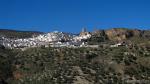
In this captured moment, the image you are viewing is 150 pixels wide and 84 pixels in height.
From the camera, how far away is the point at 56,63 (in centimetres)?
8225

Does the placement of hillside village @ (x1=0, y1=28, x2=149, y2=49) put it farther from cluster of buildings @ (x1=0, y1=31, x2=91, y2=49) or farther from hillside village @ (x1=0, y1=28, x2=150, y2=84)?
hillside village @ (x1=0, y1=28, x2=150, y2=84)

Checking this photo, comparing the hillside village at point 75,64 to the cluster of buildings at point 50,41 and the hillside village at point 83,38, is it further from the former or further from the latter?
the hillside village at point 83,38

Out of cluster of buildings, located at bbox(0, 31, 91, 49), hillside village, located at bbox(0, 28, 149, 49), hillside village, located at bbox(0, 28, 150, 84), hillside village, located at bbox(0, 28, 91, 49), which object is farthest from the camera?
hillside village, located at bbox(0, 28, 149, 49)

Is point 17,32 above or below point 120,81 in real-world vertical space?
above

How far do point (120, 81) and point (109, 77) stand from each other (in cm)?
229

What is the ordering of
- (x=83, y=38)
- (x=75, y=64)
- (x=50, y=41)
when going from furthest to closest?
1. (x=83, y=38)
2. (x=50, y=41)
3. (x=75, y=64)

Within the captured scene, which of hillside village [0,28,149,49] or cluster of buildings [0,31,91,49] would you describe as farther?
hillside village [0,28,149,49]

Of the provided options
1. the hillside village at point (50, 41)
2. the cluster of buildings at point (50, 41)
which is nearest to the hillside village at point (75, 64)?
the cluster of buildings at point (50, 41)

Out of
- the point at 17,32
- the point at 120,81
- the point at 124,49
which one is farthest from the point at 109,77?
the point at 17,32

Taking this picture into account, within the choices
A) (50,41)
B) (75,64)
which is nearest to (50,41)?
(50,41)

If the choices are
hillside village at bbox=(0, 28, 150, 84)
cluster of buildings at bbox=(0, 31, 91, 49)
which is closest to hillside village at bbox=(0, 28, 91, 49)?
cluster of buildings at bbox=(0, 31, 91, 49)

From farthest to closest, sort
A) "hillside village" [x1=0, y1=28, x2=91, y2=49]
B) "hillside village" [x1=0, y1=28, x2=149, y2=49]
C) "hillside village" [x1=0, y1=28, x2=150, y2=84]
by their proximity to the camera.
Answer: "hillside village" [x1=0, y1=28, x2=149, y2=49]
"hillside village" [x1=0, y1=28, x2=91, y2=49]
"hillside village" [x1=0, y1=28, x2=150, y2=84]

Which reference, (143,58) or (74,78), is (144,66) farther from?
(74,78)

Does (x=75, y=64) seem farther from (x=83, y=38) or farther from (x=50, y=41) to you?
(x=83, y=38)
